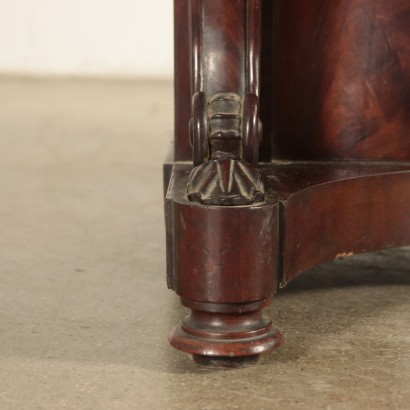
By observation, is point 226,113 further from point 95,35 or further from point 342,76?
point 95,35

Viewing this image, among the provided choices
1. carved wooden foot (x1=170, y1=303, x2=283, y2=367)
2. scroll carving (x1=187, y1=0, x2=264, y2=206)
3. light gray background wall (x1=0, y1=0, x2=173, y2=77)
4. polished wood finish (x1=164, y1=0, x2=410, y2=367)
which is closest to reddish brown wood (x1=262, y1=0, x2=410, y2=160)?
polished wood finish (x1=164, y1=0, x2=410, y2=367)

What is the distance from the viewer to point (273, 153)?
1.21 metres

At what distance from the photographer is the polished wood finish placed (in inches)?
36.3

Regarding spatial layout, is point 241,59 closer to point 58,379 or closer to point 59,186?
point 58,379

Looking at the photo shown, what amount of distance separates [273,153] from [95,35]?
349 centimetres

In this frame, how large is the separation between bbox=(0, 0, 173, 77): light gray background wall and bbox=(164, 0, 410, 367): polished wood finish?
11.3 ft

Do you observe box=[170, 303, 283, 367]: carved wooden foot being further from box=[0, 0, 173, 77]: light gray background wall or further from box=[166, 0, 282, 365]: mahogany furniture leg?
box=[0, 0, 173, 77]: light gray background wall

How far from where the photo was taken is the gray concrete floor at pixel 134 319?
2.98ft

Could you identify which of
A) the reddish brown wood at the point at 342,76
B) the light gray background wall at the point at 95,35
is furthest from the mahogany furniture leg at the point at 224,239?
the light gray background wall at the point at 95,35

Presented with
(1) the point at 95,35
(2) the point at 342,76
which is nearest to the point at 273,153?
(2) the point at 342,76

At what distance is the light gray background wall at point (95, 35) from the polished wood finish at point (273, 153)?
3438 millimetres

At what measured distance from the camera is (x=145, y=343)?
3.44 feet

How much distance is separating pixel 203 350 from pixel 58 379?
0.46 ft

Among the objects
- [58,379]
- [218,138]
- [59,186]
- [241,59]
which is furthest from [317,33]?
[59,186]
